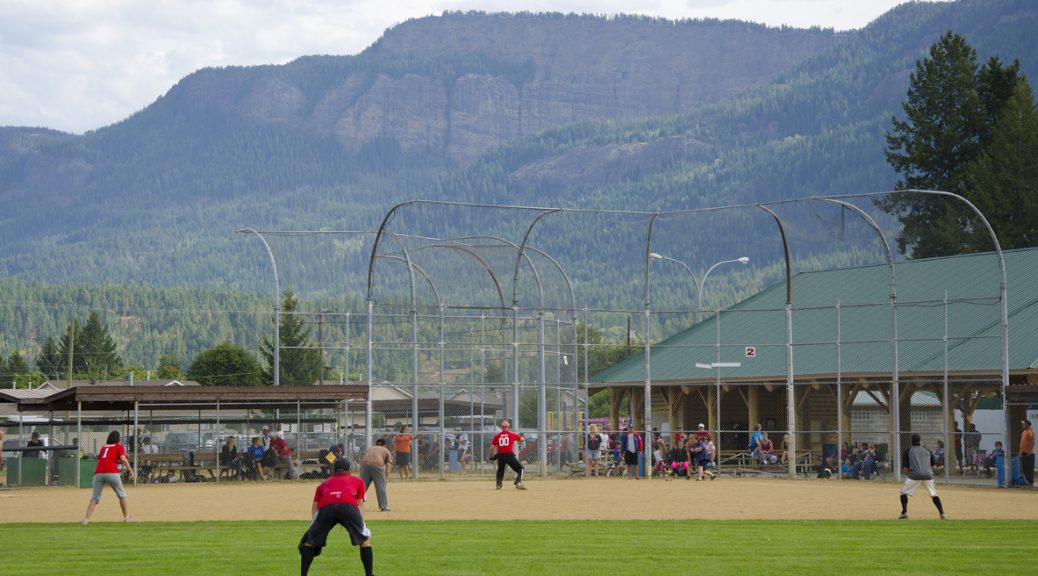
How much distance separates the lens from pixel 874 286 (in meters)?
46.9

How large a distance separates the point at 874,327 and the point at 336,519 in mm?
32415

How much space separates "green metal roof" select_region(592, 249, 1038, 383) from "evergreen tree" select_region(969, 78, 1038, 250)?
45.1 ft

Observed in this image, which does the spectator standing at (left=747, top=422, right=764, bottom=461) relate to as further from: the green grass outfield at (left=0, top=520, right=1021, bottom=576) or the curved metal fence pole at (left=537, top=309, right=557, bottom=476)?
the green grass outfield at (left=0, top=520, right=1021, bottom=576)

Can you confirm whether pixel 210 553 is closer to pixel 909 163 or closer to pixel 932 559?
pixel 932 559

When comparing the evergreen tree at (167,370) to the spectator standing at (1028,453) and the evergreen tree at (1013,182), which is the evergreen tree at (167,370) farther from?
the spectator standing at (1028,453)

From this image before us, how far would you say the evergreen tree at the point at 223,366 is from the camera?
3738 inches

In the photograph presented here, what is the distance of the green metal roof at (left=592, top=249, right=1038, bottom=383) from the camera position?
39062 mm

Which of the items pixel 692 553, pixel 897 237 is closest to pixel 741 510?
pixel 692 553

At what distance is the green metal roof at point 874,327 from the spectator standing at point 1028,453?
3944 mm

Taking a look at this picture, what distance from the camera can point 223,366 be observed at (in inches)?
3784

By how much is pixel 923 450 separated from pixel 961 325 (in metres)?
18.1

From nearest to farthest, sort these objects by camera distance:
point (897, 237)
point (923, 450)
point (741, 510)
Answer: point (923, 450) < point (741, 510) < point (897, 237)

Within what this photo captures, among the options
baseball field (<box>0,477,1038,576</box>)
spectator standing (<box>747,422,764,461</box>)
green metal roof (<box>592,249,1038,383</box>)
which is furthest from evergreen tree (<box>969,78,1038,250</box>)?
baseball field (<box>0,477,1038,576</box>)

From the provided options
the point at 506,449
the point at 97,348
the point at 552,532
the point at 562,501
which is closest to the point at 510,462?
the point at 506,449
